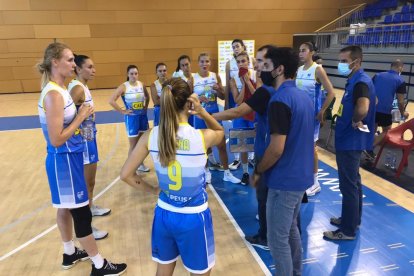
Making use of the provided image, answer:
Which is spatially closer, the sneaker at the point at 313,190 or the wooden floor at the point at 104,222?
the wooden floor at the point at 104,222

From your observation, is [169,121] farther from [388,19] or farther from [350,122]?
[388,19]

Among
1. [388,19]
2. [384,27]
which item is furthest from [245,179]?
[388,19]

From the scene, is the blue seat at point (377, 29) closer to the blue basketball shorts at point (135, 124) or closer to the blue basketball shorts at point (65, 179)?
the blue basketball shorts at point (135, 124)

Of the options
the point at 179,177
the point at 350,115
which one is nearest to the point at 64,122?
A: the point at 179,177

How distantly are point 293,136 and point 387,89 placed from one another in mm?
4381

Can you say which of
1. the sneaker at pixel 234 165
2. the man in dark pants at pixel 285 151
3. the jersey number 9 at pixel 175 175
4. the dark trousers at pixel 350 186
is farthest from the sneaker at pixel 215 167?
the jersey number 9 at pixel 175 175

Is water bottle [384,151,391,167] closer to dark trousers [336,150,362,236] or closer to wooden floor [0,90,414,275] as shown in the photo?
wooden floor [0,90,414,275]

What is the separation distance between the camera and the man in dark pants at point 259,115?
8.04 ft

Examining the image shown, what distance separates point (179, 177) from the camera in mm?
1711

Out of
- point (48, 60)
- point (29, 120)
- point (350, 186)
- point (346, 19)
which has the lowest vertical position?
point (29, 120)

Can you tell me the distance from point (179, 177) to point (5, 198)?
3837mm

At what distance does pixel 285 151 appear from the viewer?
204cm

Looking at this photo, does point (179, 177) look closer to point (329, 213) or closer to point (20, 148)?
point (329, 213)

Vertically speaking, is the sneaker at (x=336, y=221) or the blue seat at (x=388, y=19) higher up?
the blue seat at (x=388, y=19)
